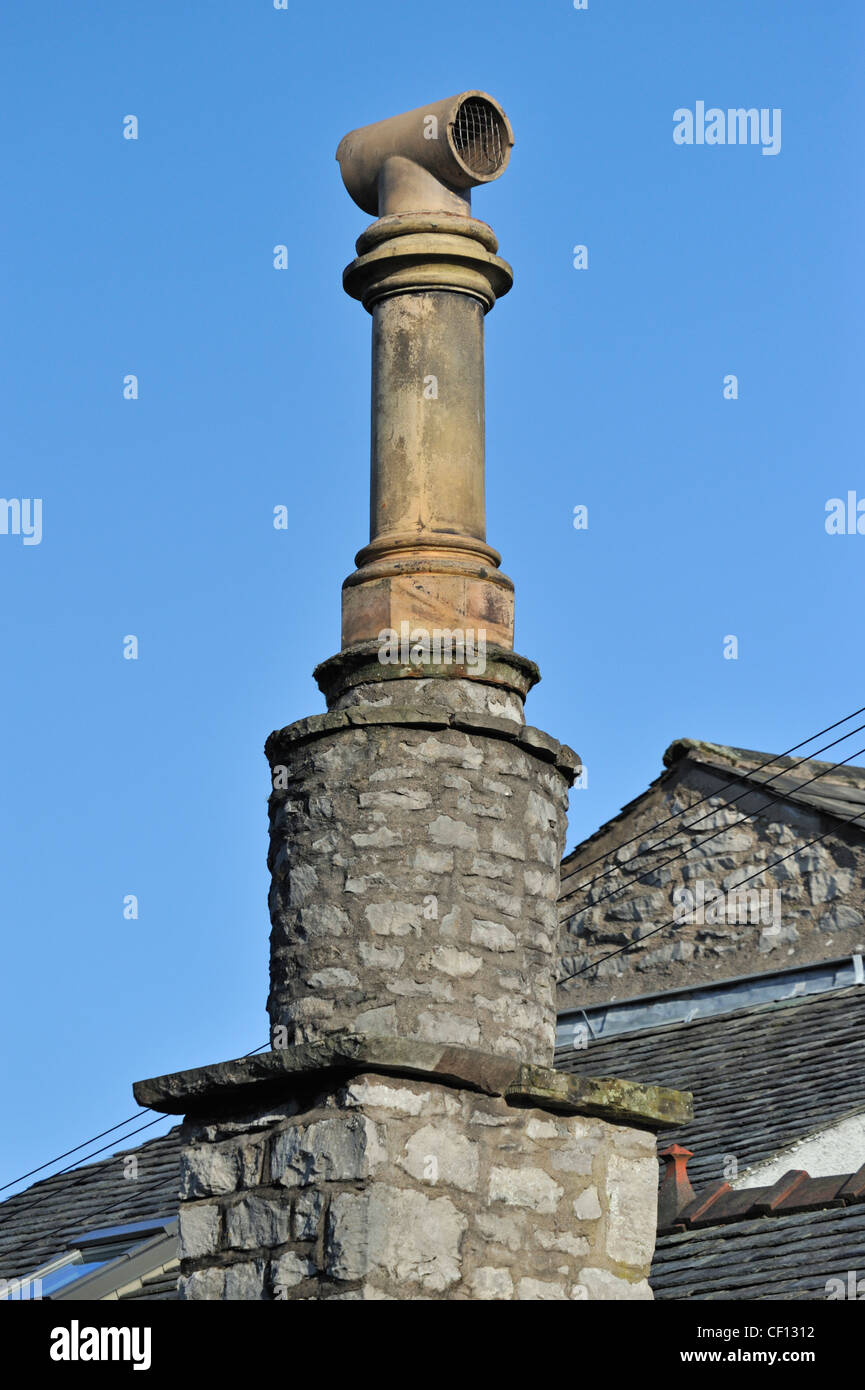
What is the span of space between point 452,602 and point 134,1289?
4365 mm

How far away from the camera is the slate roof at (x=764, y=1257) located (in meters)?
7.16

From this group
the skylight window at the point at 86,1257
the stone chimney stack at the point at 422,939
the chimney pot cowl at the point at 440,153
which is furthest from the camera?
the skylight window at the point at 86,1257

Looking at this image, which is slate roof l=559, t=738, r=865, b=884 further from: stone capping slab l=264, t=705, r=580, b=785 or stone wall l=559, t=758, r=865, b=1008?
stone capping slab l=264, t=705, r=580, b=785

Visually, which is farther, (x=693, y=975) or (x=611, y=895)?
(x=611, y=895)

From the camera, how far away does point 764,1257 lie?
765 cm

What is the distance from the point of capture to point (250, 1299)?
5.91 m

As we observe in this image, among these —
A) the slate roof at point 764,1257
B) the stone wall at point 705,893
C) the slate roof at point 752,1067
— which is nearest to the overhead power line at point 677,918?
the stone wall at point 705,893

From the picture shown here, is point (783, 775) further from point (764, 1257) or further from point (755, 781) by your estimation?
point (764, 1257)

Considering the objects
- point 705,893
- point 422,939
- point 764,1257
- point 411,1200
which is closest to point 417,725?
point 422,939

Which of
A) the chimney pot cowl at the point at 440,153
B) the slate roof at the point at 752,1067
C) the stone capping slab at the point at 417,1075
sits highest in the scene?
the chimney pot cowl at the point at 440,153

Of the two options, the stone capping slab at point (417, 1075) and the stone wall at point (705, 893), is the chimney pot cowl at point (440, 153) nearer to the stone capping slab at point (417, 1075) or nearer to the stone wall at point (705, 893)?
the stone capping slab at point (417, 1075)
